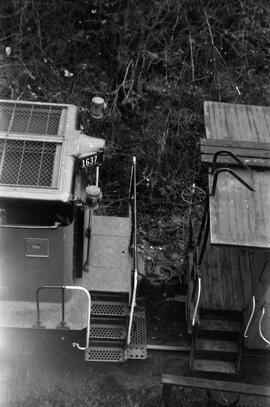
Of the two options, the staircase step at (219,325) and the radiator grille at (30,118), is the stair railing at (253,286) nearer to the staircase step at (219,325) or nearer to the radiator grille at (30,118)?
the staircase step at (219,325)

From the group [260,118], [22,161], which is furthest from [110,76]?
[22,161]

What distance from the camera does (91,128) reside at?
10.4m

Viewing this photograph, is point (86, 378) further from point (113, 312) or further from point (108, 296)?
point (108, 296)

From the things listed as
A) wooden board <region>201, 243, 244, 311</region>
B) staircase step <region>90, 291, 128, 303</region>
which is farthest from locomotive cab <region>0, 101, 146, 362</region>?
wooden board <region>201, 243, 244, 311</region>

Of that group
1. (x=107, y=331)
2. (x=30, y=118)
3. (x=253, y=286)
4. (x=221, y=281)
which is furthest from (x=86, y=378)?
(x=30, y=118)

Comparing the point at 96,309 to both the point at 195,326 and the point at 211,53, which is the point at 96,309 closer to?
→ the point at 195,326

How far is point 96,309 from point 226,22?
24.6ft

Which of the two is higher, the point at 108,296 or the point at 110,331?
the point at 108,296

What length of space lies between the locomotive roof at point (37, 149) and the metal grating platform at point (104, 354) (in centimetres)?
282

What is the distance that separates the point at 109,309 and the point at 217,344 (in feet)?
5.85

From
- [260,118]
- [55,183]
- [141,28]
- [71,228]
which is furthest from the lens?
[141,28]

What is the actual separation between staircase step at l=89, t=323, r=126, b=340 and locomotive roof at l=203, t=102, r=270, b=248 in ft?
8.76

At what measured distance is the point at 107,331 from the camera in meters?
7.03

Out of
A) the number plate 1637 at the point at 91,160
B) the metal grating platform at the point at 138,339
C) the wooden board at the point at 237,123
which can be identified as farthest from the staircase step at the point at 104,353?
the wooden board at the point at 237,123
